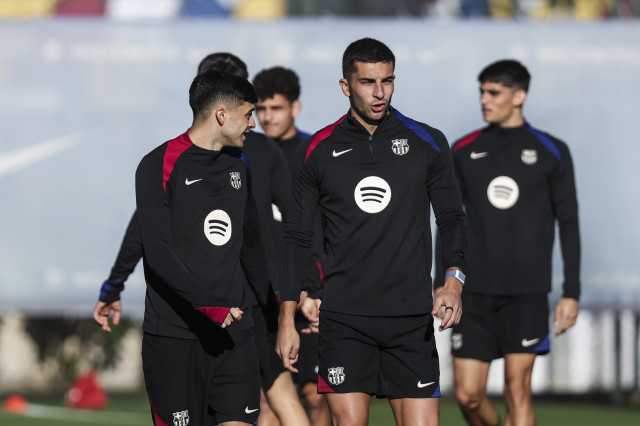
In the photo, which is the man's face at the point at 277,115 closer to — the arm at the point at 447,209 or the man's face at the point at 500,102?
the man's face at the point at 500,102

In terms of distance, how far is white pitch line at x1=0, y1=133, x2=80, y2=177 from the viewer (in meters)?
10.8

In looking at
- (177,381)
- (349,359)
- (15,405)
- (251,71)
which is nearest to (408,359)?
(349,359)

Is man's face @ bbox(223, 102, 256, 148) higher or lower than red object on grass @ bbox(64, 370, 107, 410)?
higher

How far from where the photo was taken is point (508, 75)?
7.71 metres

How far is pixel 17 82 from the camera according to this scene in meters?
10.9

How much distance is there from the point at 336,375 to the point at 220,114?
4.20ft

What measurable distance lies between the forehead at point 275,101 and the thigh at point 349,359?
84.2 inches

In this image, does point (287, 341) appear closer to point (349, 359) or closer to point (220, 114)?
point (349, 359)

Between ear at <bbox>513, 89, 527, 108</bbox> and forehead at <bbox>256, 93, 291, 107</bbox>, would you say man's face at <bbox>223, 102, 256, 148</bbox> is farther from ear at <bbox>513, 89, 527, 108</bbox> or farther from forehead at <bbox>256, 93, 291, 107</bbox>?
ear at <bbox>513, 89, 527, 108</bbox>

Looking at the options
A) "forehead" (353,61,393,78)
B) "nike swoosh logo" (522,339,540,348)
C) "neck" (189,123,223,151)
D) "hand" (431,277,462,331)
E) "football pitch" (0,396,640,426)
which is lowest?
"football pitch" (0,396,640,426)

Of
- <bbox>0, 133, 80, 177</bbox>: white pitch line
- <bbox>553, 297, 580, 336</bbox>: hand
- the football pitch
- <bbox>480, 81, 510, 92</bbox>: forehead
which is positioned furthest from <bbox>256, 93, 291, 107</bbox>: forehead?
the football pitch

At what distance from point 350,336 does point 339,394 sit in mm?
262

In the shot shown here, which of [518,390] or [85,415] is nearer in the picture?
[518,390]

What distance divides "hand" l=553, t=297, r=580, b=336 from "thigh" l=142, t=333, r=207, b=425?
2.69 meters
